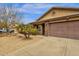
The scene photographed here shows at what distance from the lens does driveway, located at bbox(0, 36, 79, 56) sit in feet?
19.4

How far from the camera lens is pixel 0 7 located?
6.11 meters

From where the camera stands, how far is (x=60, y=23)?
6551 millimetres

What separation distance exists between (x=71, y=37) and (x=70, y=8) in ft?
2.98

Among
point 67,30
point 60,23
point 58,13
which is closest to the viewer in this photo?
point 67,30

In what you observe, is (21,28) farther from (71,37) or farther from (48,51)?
(71,37)

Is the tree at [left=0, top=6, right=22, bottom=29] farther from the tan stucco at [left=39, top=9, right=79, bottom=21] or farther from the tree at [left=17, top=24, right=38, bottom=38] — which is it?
the tan stucco at [left=39, top=9, right=79, bottom=21]

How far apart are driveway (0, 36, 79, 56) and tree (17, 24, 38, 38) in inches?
6.9

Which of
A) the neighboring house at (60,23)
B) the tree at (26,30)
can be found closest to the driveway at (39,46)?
the tree at (26,30)

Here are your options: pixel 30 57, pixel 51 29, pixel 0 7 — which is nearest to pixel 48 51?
pixel 30 57

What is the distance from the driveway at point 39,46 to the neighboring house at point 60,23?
29cm

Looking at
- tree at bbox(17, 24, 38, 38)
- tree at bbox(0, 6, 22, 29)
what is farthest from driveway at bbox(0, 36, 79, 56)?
tree at bbox(0, 6, 22, 29)

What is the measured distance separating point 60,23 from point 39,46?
1.10 metres

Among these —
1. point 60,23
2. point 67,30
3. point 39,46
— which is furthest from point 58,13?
point 39,46

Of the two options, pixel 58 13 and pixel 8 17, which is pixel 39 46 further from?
pixel 58 13
